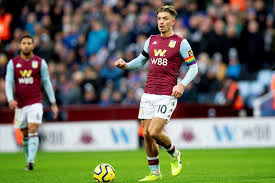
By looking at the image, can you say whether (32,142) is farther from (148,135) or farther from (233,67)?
(233,67)

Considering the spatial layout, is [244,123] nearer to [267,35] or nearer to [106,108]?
[267,35]

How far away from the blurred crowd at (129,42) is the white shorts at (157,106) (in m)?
10.0

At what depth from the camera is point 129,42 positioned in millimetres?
22016

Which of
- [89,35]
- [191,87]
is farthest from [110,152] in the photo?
[89,35]

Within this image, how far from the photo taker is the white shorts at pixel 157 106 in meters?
9.45

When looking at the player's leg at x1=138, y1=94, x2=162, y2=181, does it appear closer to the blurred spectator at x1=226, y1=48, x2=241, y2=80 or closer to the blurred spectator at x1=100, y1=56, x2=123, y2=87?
the blurred spectator at x1=226, y1=48, x2=241, y2=80

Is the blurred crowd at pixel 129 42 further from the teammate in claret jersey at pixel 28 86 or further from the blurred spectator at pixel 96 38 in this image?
the teammate in claret jersey at pixel 28 86

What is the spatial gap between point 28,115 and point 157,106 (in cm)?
400

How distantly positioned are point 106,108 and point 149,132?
1098cm

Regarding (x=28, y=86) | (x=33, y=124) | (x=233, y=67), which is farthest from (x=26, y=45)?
(x=233, y=67)

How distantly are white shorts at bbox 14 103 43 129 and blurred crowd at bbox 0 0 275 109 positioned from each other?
7.86 metres

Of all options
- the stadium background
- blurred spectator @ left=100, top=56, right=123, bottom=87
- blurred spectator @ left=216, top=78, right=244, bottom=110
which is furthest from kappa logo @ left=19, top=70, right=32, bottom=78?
blurred spectator @ left=100, top=56, right=123, bottom=87

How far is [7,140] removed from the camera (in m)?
20.4

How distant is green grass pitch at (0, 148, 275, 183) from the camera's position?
1012 cm
